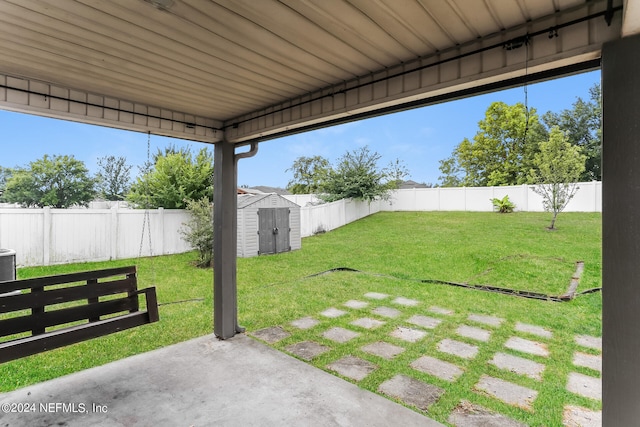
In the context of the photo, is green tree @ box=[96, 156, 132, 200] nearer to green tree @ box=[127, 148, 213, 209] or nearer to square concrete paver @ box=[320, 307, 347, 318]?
green tree @ box=[127, 148, 213, 209]

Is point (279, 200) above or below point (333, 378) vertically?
above

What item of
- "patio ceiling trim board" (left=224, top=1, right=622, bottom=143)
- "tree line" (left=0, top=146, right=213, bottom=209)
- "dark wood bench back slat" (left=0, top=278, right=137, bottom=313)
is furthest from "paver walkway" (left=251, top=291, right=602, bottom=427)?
A: "tree line" (left=0, top=146, right=213, bottom=209)

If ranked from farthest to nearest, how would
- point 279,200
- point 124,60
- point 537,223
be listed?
point 537,223 → point 279,200 → point 124,60

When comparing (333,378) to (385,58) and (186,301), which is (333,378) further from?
(186,301)

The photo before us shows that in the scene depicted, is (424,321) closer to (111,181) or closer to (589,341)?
(589,341)

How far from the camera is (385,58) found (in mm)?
1953

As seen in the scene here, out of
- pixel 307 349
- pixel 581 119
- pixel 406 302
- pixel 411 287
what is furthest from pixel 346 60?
pixel 581 119

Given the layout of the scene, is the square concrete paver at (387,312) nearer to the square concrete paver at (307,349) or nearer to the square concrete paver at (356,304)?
the square concrete paver at (356,304)

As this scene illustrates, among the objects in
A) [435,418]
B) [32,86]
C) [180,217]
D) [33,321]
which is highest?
[32,86]

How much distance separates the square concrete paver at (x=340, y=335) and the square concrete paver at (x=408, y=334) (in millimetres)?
446

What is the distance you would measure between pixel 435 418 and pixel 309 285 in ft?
12.5

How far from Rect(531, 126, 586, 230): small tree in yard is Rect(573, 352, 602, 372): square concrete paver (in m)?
6.19

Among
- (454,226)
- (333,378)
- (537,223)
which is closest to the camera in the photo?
(333,378)

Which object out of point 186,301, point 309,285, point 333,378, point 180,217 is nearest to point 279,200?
point 180,217
